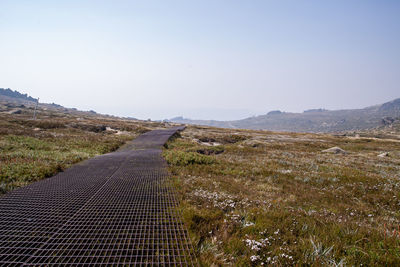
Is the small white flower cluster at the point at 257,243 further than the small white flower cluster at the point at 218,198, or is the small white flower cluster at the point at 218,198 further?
the small white flower cluster at the point at 218,198

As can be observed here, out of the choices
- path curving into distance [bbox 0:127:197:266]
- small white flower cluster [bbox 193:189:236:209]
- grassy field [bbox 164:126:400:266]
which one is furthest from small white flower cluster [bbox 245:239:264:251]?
small white flower cluster [bbox 193:189:236:209]

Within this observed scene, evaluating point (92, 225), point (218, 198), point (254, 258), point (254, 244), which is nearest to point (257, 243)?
point (254, 244)

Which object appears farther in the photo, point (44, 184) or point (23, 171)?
point (23, 171)

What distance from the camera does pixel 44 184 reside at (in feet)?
27.7

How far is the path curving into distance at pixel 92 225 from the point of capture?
407cm

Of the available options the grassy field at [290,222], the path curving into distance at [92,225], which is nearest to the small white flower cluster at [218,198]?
the grassy field at [290,222]

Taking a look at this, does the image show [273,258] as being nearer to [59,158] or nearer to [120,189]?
[120,189]

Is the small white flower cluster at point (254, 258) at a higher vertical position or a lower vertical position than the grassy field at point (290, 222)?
higher

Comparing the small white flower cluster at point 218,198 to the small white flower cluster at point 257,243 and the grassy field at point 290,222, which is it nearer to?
the grassy field at point 290,222

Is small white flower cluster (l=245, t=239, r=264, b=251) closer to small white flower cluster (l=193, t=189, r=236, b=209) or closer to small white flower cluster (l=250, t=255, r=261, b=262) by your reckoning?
small white flower cluster (l=250, t=255, r=261, b=262)

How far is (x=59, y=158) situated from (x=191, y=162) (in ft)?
29.9

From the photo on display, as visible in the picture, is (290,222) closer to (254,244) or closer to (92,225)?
(254,244)

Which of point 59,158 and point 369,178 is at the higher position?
point 59,158

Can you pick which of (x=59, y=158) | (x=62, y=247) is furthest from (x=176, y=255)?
(x=59, y=158)
